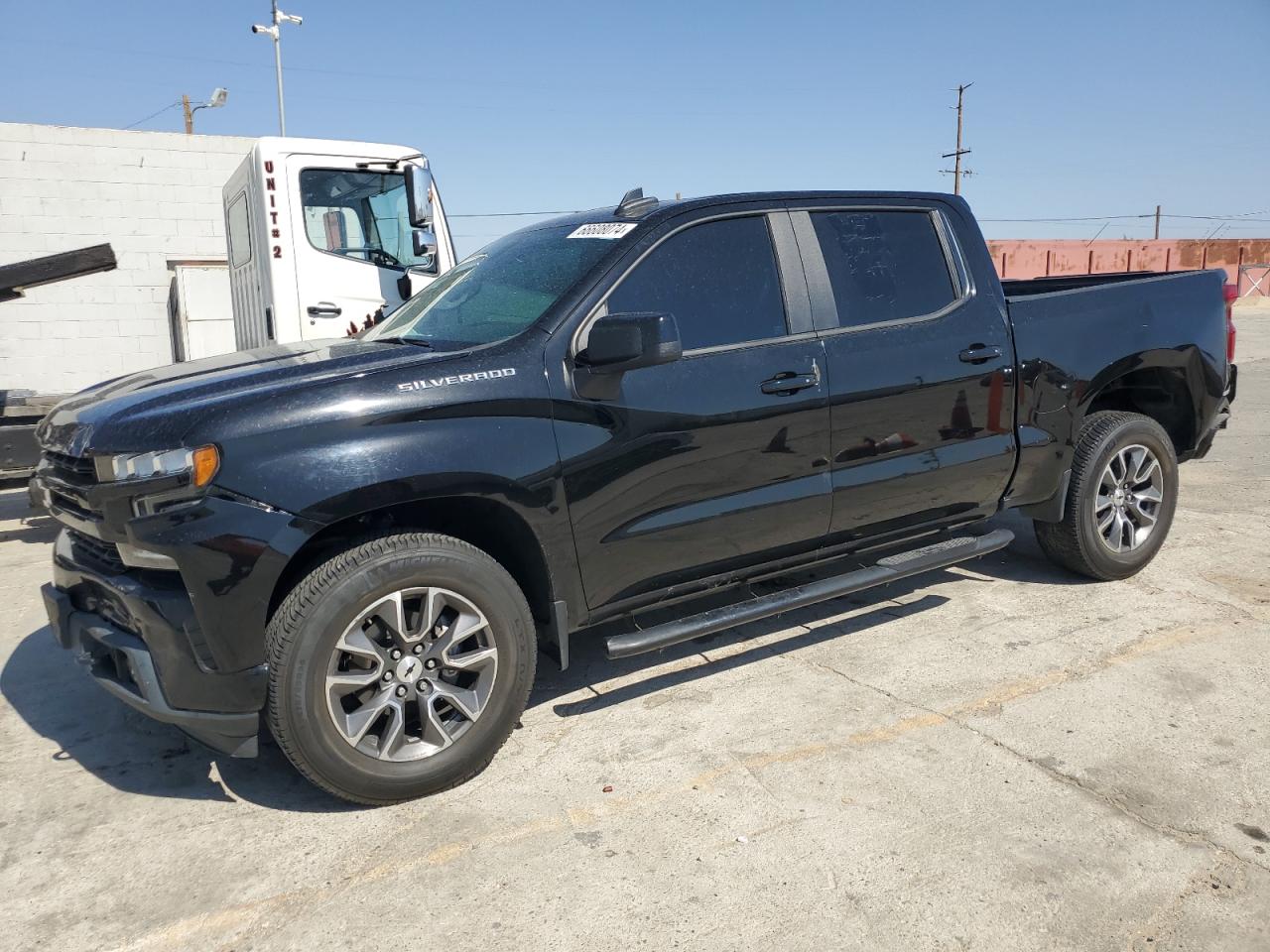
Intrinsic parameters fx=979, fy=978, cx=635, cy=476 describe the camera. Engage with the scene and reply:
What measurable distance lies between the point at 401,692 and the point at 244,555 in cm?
67

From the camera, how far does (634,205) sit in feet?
12.9

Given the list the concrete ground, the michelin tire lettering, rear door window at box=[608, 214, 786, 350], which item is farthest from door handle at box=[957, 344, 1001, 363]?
the michelin tire lettering

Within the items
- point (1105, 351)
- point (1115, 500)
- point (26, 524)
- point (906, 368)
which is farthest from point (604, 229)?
point (26, 524)

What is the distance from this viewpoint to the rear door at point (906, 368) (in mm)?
4020

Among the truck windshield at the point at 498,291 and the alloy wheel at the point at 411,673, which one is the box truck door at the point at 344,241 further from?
the alloy wheel at the point at 411,673

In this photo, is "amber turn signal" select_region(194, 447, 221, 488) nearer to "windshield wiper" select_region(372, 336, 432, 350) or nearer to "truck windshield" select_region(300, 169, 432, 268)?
"windshield wiper" select_region(372, 336, 432, 350)

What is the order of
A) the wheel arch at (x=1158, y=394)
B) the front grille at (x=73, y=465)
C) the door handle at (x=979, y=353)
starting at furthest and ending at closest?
the wheel arch at (x=1158, y=394), the door handle at (x=979, y=353), the front grille at (x=73, y=465)

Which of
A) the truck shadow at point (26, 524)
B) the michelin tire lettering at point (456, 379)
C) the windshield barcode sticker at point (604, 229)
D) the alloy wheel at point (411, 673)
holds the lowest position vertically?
the truck shadow at point (26, 524)

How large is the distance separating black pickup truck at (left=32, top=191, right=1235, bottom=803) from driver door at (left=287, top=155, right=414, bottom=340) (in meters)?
3.10

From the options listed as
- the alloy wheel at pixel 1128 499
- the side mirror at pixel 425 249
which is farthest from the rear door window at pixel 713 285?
the side mirror at pixel 425 249

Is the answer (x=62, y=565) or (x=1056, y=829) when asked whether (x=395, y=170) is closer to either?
(x=62, y=565)

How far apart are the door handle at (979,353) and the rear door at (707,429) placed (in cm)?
81

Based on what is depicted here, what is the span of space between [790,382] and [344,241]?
4.84 meters

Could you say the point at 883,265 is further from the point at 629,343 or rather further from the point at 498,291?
the point at 498,291
